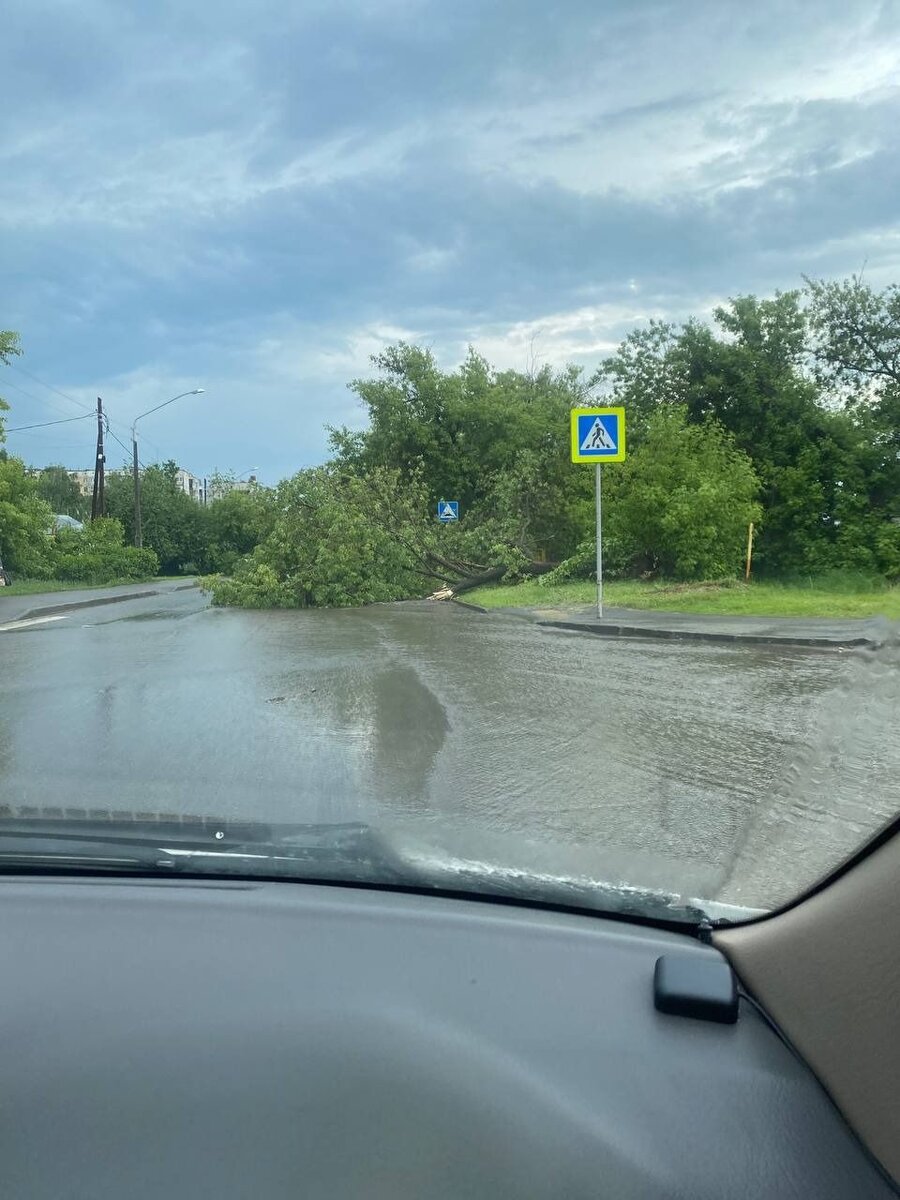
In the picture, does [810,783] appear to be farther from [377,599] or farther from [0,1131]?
[377,599]

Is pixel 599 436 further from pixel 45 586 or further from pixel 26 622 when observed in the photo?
pixel 45 586

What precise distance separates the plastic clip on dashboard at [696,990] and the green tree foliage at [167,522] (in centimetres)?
6867

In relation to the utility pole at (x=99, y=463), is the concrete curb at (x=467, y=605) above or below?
below

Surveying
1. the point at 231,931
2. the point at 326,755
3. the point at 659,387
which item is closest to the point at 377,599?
the point at 659,387

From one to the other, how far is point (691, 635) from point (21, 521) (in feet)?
103

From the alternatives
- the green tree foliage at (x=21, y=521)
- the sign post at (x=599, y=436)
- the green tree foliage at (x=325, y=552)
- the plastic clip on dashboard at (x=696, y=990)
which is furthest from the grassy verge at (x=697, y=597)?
the green tree foliage at (x=21, y=521)

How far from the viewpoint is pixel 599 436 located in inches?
643

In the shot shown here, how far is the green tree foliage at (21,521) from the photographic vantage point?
3788 centimetres

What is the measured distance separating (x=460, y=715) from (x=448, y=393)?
31.4 metres

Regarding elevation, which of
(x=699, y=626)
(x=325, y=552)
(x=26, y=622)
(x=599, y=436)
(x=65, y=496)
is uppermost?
(x=65, y=496)

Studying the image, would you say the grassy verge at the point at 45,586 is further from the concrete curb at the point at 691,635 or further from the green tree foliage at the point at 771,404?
the concrete curb at the point at 691,635

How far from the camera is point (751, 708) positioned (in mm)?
8125

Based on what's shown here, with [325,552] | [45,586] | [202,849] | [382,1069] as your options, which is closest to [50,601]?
[45,586]

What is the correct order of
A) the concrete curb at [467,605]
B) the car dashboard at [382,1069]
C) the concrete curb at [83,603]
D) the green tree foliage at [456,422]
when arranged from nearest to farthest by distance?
1. the car dashboard at [382,1069]
2. the concrete curb at [467,605]
3. the concrete curb at [83,603]
4. the green tree foliage at [456,422]
